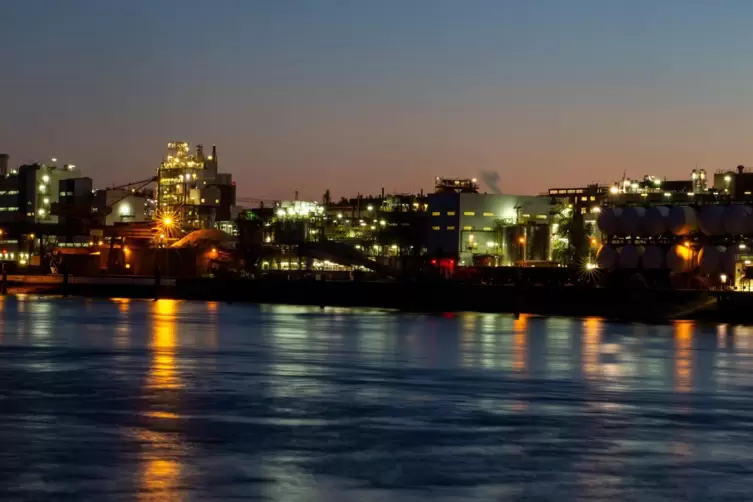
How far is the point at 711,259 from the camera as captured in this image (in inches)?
3418

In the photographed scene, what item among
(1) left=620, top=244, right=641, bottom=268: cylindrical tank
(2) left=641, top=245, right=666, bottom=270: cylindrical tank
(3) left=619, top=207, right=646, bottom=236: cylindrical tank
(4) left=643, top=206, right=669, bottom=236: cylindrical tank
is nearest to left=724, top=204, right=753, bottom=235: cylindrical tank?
(4) left=643, top=206, right=669, bottom=236: cylindrical tank

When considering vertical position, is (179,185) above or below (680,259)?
above

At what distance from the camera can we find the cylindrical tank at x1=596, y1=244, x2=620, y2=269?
9362cm

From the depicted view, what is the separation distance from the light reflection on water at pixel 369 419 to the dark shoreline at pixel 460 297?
24794 millimetres

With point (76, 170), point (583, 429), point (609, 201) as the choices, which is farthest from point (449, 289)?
point (76, 170)

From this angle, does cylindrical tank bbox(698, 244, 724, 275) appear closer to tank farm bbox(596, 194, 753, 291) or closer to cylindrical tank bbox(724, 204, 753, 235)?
tank farm bbox(596, 194, 753, 291)

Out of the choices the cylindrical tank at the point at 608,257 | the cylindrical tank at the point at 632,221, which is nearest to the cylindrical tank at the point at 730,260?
the cylindrical tank at the point at 632,221

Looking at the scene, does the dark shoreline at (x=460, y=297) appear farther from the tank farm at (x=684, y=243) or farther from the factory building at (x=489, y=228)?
the factory building at (x=489, y=228)

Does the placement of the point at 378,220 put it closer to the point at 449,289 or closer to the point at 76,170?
the point at 449,289

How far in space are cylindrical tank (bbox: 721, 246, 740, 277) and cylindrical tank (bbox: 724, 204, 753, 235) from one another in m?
1.63

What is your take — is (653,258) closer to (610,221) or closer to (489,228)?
(610,221)

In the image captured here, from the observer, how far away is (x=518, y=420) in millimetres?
26016

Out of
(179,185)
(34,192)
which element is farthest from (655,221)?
(34,192)

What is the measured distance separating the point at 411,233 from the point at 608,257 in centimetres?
3108
